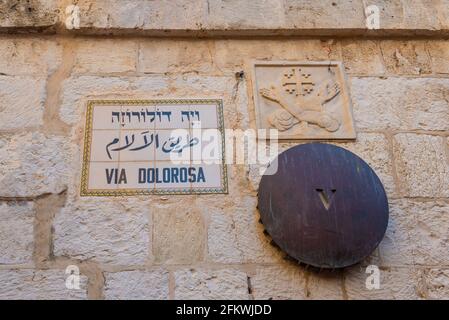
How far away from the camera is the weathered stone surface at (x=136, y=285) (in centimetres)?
222

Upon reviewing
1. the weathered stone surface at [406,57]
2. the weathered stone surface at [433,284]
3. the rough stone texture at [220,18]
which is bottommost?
the weathered stone surface at [433,284]

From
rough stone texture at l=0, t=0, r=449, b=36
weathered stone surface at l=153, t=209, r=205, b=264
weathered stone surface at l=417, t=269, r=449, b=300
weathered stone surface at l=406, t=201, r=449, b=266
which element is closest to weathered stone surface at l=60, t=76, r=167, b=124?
rough stone texture at l=0, t=0, r=449, b=36

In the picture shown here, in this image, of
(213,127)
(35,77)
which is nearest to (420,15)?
(213,127)

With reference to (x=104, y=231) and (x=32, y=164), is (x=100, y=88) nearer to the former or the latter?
(x=32, y=164)

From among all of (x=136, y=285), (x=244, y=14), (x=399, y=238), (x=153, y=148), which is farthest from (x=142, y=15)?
(x=399, y=238)

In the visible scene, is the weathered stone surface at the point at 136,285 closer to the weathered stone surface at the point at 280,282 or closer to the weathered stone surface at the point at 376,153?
the weathered stone surface at the point at 280,282

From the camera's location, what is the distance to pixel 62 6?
9.42 ft

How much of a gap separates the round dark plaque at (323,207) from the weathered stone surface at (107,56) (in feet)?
2.90

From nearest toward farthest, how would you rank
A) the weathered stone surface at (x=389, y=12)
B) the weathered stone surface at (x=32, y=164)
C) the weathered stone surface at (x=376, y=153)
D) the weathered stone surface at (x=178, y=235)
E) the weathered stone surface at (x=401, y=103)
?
the weathered stone surface at (x=178, y=235)
the weathered stone surface at (x=32, y=164)
the weathered stone surface at (x=376, y=153)
the weathered stone surface at (x=401, y=103)
the weathered stone surface at (x=389, y=12)

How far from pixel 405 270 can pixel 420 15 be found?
133 centimetres

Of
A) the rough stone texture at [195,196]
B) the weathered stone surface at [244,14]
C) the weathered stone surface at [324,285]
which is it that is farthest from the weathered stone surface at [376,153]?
the weathered stone surface at [244,14]
